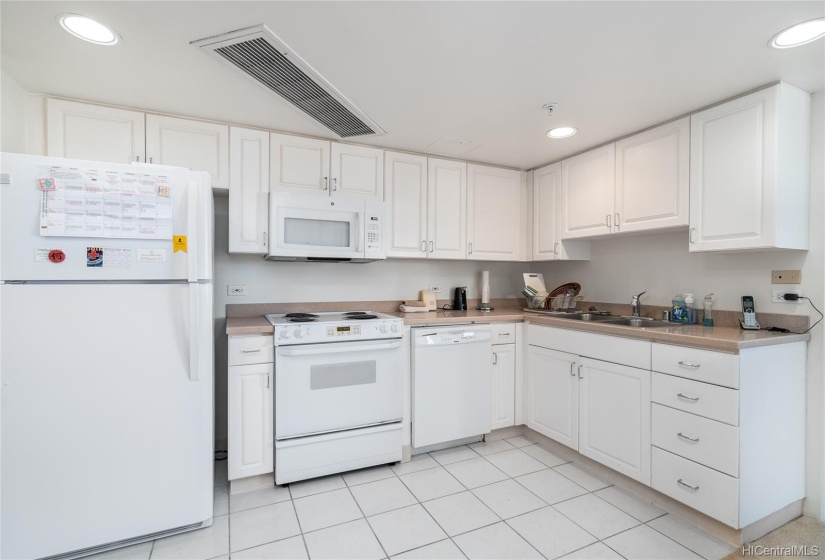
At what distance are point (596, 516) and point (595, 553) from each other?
1.02 feet

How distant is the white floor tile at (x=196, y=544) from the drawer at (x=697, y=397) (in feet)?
7.47

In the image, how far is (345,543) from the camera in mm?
1783

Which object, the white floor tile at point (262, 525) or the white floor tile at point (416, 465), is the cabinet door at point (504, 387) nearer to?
the white floor tile at point (416, 465)

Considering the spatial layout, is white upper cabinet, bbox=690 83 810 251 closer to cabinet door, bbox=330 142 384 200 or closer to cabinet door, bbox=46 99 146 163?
cabinet door, bbox=330 142 384 200

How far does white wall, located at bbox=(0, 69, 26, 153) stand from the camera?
1885 mm

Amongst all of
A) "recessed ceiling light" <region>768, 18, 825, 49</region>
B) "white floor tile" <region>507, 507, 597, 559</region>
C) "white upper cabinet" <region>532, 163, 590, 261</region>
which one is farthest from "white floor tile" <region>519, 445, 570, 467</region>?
"recessed ceiling light" <region>768, 18, 825, 49</region>

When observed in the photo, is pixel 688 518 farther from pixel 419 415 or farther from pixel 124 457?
pixel 124 457

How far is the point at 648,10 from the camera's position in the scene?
1.43m

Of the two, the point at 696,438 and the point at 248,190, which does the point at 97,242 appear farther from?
the point at 696,438

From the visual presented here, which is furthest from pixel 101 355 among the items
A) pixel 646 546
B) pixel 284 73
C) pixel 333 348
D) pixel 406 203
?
pixel 646 546

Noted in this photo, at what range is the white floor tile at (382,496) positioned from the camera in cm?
207

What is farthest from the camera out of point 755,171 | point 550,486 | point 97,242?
point 550,486

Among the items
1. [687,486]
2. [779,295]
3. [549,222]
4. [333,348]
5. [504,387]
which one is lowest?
[687,486]

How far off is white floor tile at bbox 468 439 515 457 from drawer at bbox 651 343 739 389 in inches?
49.6
